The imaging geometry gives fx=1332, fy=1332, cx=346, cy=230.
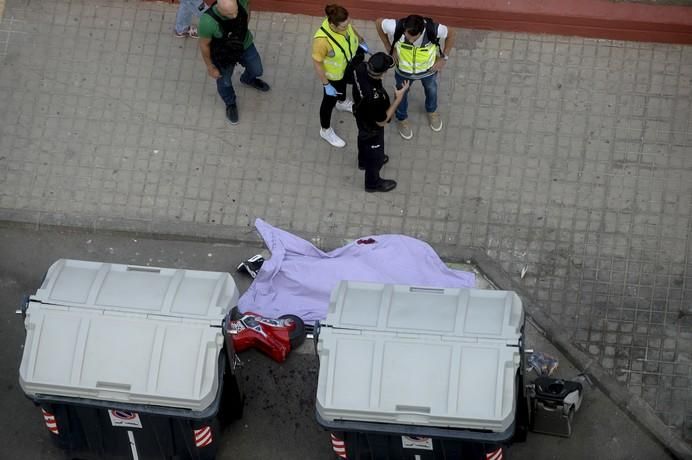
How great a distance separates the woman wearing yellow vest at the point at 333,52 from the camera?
11391mm

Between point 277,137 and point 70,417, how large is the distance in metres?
3.56

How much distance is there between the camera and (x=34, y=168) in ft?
41.4

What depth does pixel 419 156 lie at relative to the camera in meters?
12.5

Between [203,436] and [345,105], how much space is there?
372 centimetres

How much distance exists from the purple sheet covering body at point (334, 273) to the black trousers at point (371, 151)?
22.9 inches

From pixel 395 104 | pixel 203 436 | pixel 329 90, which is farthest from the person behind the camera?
pixel 329 90

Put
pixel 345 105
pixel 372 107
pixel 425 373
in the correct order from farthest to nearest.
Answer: pixel 345 105
pixel 372 107
pixel 425 373

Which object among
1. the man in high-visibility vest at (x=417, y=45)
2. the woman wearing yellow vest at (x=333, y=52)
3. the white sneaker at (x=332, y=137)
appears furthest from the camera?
the white sneaker at (x=332, y=137)

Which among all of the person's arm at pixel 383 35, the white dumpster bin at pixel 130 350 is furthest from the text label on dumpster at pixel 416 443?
the person's arm at pixel 383 35

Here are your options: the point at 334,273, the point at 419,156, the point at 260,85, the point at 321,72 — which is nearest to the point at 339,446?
the point at 334,273

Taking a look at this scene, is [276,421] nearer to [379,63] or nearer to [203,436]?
[203,436]

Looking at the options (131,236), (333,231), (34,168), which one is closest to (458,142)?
(333,231)

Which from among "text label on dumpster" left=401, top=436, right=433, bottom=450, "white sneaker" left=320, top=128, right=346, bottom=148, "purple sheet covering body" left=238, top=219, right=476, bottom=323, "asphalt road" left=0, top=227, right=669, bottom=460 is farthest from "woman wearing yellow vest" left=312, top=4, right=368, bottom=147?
"text label on dumpster" left=401, top=436, right=433, bottom=450

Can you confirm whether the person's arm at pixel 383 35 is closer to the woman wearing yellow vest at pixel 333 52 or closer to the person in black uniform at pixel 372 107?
the woman wearing yellow vest at pixel 333 52
